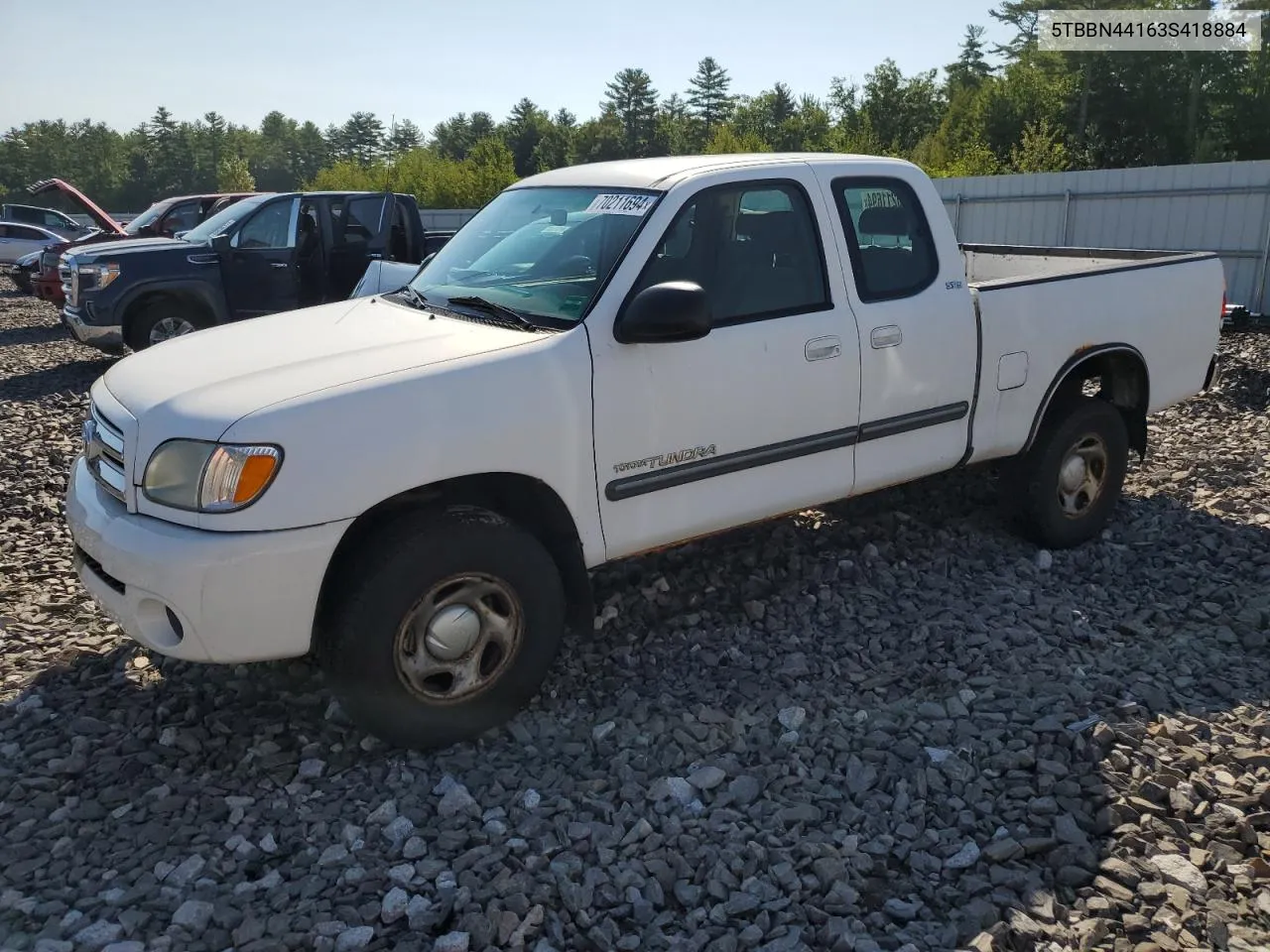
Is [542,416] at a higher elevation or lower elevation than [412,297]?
lower

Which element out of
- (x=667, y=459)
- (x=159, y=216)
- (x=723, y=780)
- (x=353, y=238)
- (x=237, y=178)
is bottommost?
(x=723, y=780)

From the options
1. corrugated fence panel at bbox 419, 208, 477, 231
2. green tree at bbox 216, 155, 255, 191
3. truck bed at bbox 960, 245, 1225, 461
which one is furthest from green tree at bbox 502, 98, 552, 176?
truck bed at bbox 960, 245, 1225, 461

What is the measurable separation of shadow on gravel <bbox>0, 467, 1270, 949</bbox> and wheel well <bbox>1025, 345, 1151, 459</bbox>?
0.98 metres

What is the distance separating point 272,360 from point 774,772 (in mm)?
2255

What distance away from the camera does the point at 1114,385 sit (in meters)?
5.78

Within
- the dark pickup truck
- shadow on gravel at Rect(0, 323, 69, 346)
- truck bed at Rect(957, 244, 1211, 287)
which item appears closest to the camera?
truck bed at Rect(957, 244, 1211, 287)

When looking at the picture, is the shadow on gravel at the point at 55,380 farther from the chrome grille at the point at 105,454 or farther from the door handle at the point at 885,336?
the door handle at the point at 885,336

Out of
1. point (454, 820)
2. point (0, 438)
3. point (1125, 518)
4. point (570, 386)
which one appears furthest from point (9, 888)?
point (0, 438)

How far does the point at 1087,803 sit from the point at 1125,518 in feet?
10.2

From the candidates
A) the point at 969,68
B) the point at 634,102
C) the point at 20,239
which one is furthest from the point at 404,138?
the point at 20,239

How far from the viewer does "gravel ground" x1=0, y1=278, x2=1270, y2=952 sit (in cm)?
287

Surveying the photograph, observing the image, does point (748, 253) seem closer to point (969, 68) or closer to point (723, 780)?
point (723, 780)

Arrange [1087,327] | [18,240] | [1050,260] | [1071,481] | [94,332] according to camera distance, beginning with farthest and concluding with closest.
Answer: [18,240]
[94,332]
[1050,260]
[1071,481]
[1087,327]

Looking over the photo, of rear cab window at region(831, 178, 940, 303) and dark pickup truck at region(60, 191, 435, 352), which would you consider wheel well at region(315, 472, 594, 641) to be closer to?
rear cab window at region(831, 178, 940, 303)
